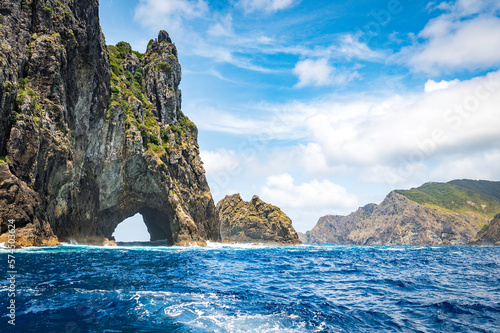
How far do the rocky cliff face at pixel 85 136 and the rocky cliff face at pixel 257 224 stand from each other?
1796 inches

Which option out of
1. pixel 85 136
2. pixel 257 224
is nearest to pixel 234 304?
pixel 85 136

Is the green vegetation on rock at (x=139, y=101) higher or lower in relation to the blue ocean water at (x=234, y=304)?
higher

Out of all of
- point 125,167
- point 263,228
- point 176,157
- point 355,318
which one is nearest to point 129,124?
point 125,167

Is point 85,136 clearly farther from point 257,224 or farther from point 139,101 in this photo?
point 257,224

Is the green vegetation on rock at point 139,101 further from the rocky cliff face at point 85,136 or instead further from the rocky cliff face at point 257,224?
the rocky cliff face at point 257,224

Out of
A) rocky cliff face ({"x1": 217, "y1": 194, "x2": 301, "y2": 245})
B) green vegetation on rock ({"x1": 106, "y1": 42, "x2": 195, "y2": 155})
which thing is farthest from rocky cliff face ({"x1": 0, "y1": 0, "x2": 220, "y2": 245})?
rocky cliff face ({"x1": 217, "y1": 194, "x2": 301, "y2": 245})

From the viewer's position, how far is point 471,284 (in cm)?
1623

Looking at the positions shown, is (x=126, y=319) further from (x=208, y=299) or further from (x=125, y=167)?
(x=125, y=167)

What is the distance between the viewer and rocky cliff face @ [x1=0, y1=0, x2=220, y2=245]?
3328cm

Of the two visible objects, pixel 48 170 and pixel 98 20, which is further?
pixel 98 20

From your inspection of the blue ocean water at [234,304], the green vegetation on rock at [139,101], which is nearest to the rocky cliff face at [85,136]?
the green vegetation on rock at [139,101]

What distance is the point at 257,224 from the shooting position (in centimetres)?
12888

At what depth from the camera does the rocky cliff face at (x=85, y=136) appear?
3328 cm

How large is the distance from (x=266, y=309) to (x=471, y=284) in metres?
13.4
